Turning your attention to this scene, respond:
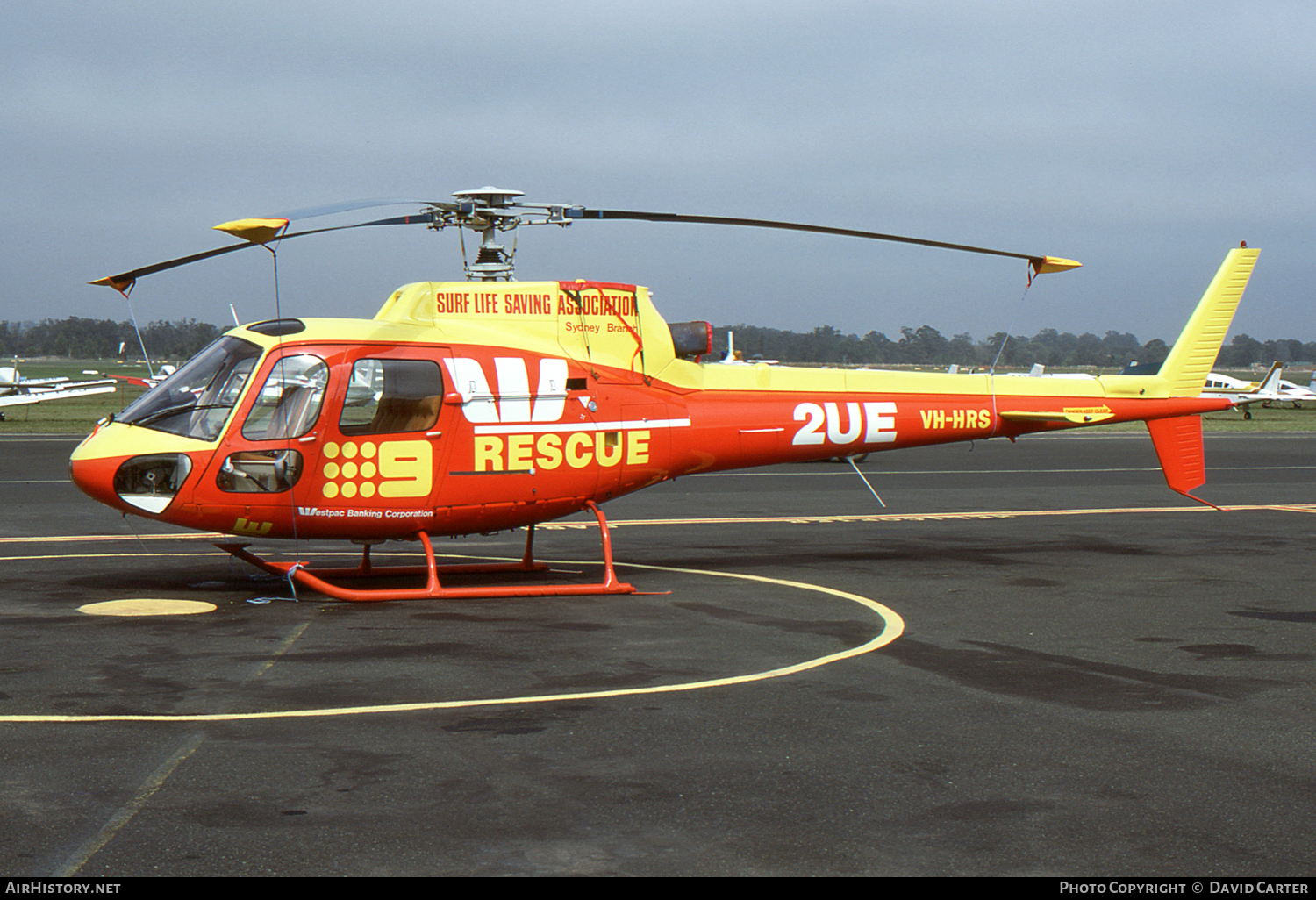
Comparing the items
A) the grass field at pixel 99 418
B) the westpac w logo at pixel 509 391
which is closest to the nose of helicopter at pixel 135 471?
the westpac w logo at pixel 509 391

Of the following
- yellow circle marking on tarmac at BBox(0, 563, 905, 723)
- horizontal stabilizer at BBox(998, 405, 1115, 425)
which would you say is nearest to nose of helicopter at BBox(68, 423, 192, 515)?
yellow circle marking on tarmac at BBox(0, 563, 905, 723)

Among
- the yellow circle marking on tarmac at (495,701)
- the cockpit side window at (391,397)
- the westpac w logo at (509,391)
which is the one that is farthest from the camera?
the westpac w logo at (509,391)

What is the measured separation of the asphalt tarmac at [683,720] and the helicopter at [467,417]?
1.17 meters

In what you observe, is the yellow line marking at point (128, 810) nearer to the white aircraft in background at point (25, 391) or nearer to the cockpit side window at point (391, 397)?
the cockpit side window at point (391, 397)

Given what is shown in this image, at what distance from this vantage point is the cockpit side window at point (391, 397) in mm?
12805

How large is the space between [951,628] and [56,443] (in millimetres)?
36175

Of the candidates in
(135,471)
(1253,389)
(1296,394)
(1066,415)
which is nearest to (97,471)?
(135,471)

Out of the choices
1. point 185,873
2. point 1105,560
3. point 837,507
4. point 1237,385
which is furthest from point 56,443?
point 1237,385

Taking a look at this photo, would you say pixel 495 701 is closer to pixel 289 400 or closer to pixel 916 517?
pixel 289 400

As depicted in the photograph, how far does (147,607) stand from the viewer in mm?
12375

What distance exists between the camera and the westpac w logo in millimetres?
13266

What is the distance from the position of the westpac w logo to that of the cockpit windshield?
218cm

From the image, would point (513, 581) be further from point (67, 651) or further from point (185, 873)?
point (185, 873)

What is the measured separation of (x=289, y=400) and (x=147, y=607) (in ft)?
8.60
